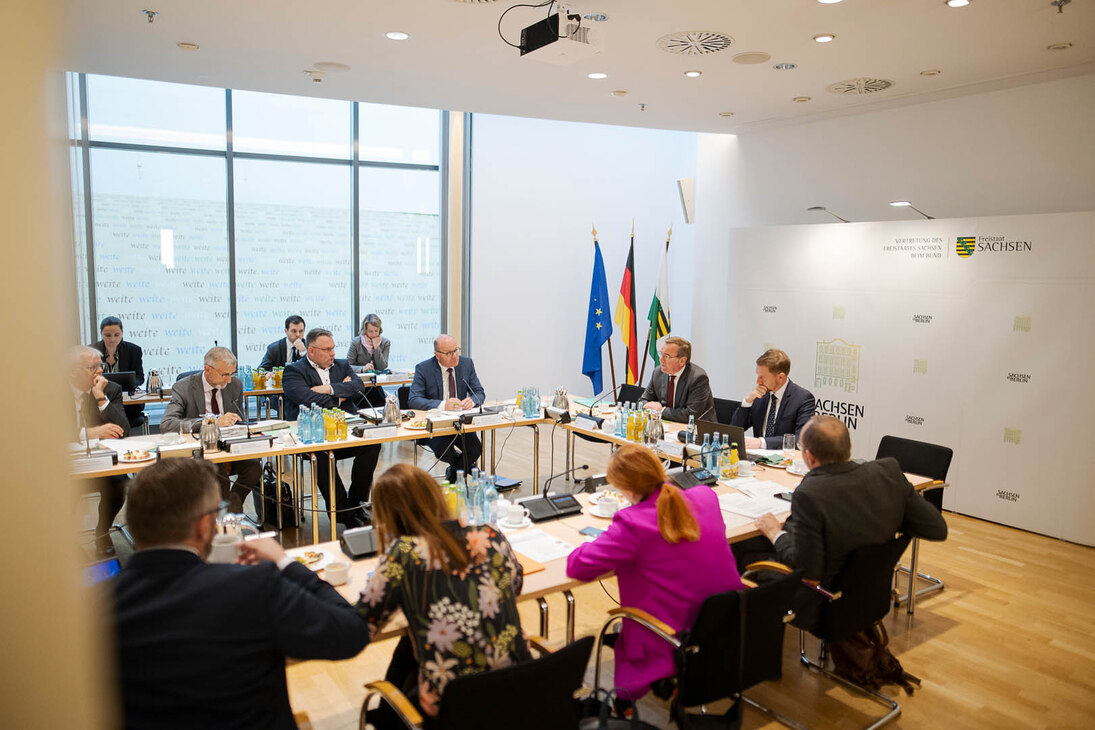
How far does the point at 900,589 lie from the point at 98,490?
194 inches

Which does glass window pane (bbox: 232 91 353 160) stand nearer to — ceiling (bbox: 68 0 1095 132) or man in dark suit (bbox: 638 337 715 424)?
ceiling (bbox: 68 0 1095 132)

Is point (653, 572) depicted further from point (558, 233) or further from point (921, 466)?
point (558, 233)

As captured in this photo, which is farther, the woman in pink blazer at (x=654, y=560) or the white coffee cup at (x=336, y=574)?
the white coffee cup at (x=336, y=574)

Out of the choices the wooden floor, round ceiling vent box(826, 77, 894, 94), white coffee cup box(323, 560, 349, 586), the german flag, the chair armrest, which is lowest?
the wooden floor

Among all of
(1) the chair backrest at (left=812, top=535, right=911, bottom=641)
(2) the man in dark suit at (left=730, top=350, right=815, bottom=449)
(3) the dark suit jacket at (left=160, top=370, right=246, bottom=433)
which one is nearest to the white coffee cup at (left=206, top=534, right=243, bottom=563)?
(1) the chair backrest at (left=812, top=535, right=911, bottom=641)

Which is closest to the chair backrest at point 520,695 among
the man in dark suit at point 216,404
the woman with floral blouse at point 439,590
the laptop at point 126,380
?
the woman with floral blouse at point 439,590

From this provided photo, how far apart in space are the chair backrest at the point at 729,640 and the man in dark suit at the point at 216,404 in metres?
3.26

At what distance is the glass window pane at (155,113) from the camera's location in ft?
24.1

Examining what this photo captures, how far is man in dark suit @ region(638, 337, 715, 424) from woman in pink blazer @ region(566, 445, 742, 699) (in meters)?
2.84

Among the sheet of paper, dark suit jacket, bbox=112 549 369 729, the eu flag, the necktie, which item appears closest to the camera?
dark suit jacket, bbox=112 549 369 729

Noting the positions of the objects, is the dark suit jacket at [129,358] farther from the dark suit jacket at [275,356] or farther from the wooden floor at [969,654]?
the wooden floor at [969,654]

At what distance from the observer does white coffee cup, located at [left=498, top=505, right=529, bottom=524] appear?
3.23 m

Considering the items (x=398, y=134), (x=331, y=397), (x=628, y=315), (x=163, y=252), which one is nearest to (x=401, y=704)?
(x=331, y=397)

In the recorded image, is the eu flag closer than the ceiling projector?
No
